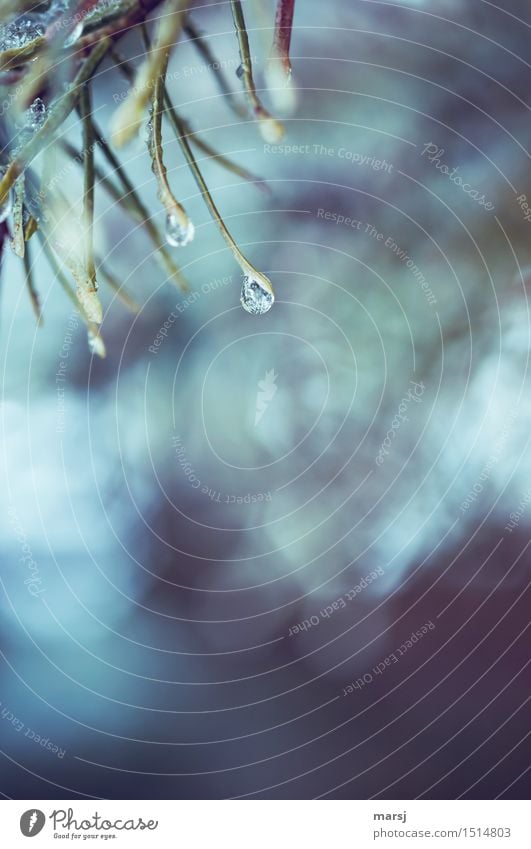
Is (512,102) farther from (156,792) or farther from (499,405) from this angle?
(156,792)

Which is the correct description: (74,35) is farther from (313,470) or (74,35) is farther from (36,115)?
(313,470)

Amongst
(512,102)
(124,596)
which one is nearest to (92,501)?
(124,596)

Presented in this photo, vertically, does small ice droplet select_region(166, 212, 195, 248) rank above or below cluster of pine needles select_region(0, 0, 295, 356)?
below

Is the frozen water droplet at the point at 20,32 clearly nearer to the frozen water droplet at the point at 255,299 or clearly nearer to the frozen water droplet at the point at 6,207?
the frozen water droplet at the point at 6,207

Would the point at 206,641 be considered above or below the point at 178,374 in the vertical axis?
below

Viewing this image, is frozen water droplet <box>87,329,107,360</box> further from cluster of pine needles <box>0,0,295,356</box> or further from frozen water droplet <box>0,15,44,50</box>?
frozen water droplet <box>0,15,44,50</box>
